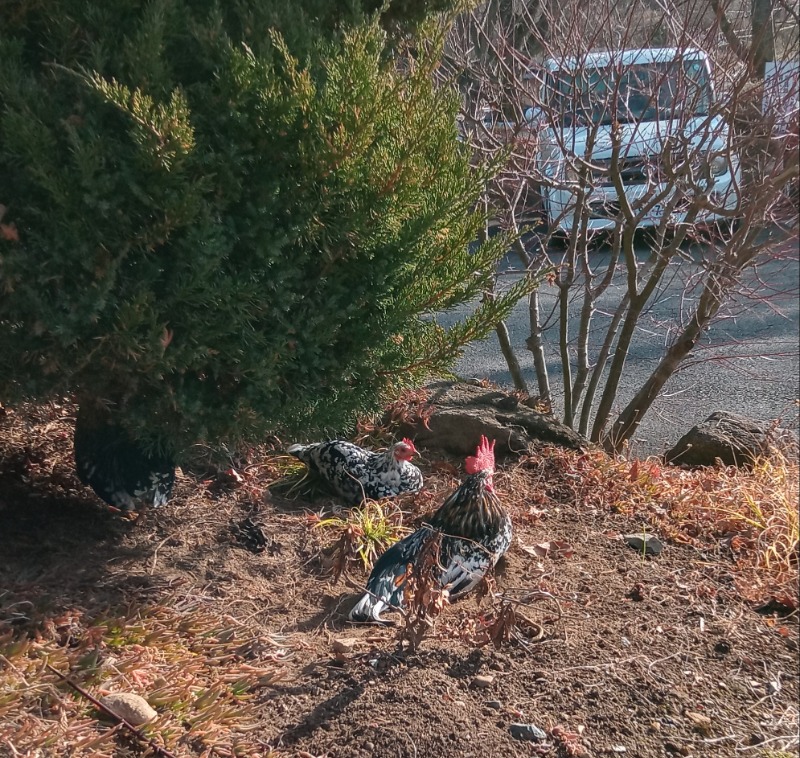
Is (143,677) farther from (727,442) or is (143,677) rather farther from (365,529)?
(727,442)

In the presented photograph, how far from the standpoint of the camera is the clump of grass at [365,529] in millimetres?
3904

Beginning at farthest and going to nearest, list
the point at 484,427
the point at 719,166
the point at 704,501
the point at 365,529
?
the point at 719,166, the point at 484,427, the point at 704,501, the point at 365,529

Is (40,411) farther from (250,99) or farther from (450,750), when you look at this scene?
(450,750)

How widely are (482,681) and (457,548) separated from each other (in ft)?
2.37

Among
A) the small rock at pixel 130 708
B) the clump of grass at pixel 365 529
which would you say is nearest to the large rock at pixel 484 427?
the clump of grass at pixel 365 529

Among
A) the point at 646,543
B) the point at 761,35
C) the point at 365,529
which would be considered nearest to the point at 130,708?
the point at 365,529

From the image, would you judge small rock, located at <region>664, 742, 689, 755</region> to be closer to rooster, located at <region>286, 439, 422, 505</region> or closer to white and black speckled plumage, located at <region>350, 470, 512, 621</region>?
A: white and black speckled plumage, located at <region>350, 470, 512, 621</region>

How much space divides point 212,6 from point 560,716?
275 centimetres

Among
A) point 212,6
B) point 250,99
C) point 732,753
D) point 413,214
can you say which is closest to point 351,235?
point 413,214

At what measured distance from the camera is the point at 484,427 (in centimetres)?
528

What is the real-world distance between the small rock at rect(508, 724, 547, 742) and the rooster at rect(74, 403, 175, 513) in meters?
1.83

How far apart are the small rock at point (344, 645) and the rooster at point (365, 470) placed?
1.33m

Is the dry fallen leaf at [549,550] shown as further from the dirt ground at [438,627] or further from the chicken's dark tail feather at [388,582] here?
the chicken's dark tail feather at [388,582]

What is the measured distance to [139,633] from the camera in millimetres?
3035
